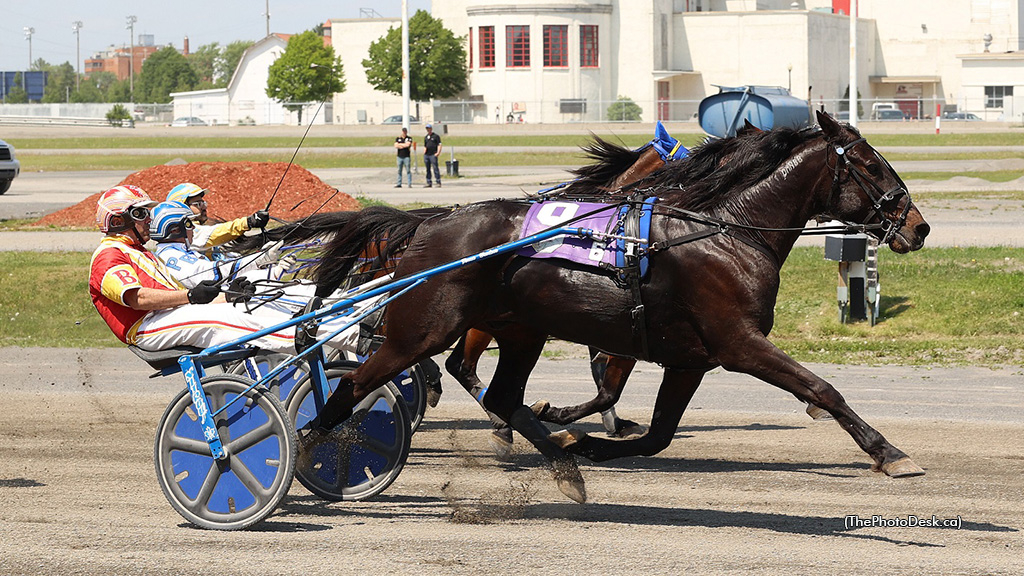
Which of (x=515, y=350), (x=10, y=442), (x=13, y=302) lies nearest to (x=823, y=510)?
(x=515, y=350)

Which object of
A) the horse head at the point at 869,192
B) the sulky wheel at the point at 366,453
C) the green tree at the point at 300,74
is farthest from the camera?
the green tree at the point at 300,74

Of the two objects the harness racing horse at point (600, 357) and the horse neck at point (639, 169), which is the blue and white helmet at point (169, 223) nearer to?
the harness racing horse at point (600, 357)

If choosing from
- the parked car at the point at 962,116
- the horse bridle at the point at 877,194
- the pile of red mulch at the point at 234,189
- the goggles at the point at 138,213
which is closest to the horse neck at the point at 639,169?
the horse bridle at the point at 877,194

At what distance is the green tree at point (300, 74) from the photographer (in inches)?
2832

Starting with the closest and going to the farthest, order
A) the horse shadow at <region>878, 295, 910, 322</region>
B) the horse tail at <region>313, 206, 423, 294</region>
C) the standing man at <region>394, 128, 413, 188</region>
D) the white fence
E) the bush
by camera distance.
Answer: the horse tail at <region>313, 206, 423, 294</region>
the horse shadow at <region>878, 295, 910, 322</region>
the standing man at <region>394, 128, 413, 188</region>
the white fence
the bush

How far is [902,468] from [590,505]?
5.60 feet

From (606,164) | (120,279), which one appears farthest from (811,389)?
(120,279)

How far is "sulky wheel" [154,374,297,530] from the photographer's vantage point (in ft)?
19.7

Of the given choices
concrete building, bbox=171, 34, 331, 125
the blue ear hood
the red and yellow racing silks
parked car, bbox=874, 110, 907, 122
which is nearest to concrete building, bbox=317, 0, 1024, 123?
parked car, bbox=874, 110, 907, 122

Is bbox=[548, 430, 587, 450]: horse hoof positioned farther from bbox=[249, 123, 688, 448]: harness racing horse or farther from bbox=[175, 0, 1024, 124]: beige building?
bbox=[175, 0, 1024, 124]: beige building

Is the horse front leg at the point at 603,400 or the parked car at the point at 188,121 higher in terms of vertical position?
the parked car at the point at 188,121

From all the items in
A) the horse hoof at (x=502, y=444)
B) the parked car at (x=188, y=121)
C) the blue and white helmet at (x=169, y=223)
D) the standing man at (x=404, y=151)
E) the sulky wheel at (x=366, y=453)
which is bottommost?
the horse hoof at (x=502, y=444)

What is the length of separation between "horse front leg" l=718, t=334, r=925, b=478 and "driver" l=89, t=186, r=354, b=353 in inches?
95.3

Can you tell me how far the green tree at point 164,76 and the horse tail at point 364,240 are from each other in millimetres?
121770
